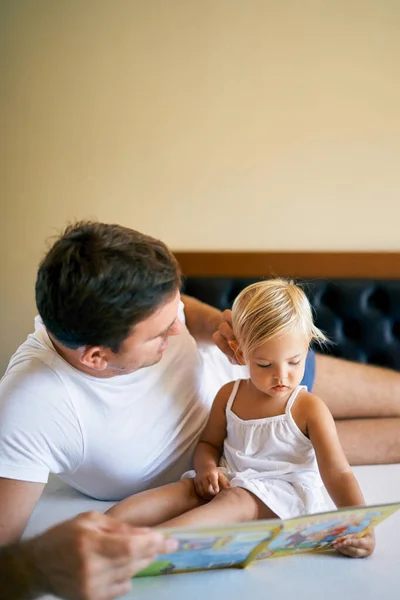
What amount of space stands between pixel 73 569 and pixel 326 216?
6.60 feet

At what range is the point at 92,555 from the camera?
2.95 ft

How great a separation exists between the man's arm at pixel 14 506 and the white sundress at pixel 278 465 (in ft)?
1.55

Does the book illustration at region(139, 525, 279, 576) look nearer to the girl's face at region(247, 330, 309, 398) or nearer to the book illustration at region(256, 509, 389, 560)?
the book illustration at region(256, 509, 389, 560)

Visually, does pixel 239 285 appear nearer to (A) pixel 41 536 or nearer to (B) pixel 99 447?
(B) pixel 99 447

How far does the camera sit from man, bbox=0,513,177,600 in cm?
90

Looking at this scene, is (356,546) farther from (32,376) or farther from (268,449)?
(32,376)

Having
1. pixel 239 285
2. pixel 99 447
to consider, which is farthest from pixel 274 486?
pixel 239 285

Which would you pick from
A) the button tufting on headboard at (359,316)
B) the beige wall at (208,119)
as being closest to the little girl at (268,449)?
the button tufting on headboard at (359,316)

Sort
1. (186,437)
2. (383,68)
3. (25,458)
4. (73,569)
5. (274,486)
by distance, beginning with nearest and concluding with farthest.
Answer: (73,569)
(25,458)
(274,486)
(186,437)
(383,68)

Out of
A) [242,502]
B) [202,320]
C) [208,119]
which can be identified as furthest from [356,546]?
[208,119]

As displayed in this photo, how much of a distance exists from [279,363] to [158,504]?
0.45m

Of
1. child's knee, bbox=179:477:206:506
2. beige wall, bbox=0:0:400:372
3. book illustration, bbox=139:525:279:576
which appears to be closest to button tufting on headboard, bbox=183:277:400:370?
beige wall, bbox=0:0:400:372

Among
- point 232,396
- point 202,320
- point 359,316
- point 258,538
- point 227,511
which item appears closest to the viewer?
point 258,538

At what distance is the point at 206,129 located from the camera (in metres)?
2.58
